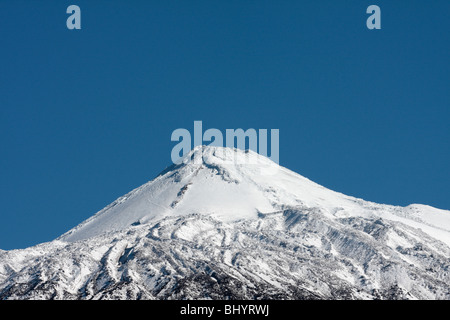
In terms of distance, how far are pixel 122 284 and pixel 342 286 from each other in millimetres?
47686

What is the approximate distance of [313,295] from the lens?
626ft
